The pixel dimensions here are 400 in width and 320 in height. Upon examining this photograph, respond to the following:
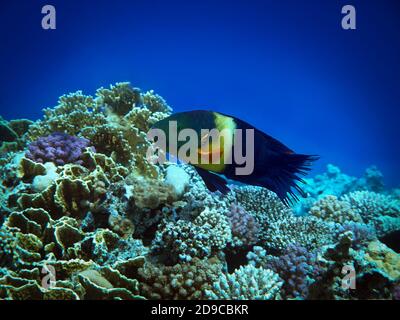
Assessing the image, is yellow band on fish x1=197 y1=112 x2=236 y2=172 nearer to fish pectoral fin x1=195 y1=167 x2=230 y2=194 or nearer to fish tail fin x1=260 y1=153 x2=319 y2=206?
fish pectoral fin x1=195 y1=167 x2=230 y2=194

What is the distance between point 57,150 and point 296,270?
13.9 feet

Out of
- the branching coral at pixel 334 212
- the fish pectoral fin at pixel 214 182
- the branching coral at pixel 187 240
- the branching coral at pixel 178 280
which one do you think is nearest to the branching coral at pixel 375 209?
the branching coral at pixel 334 212

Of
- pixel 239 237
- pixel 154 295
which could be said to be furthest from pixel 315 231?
pixel 154 295

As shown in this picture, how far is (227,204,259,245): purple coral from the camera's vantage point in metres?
4.02

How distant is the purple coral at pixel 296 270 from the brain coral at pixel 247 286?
0.97ft

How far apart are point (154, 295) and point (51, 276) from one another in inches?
47.1

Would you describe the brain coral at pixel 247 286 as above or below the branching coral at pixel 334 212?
below

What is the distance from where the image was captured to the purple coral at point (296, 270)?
3391mm

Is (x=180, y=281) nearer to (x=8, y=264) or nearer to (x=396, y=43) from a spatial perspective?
(x=8, y=264)

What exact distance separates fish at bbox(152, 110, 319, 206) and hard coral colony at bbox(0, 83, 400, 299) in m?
1.37

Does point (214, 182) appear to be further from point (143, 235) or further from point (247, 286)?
point (143, 235)

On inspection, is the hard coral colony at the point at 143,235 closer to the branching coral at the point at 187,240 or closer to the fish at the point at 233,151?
the branching coral at the point at 187,240

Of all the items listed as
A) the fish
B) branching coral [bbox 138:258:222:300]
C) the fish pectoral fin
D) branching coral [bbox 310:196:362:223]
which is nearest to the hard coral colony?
branching coral [bbox 138:258:222:300]

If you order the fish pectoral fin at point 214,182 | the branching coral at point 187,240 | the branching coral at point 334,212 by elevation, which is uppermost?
the fish pectoral fin at point 214,182
